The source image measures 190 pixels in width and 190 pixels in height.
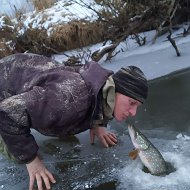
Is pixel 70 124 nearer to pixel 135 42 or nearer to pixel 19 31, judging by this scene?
pixel 135 42

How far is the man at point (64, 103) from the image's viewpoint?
2484mm

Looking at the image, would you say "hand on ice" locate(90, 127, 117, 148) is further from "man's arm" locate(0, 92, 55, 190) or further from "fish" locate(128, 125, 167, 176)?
"man's arm" locate(0, 92, 55, 190)

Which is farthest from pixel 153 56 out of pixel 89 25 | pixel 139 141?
pixel 139 141

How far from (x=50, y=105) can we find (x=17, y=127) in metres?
0.25

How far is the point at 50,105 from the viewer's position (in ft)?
8.22

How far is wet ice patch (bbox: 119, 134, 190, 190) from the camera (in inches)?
102

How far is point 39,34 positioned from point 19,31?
41cm

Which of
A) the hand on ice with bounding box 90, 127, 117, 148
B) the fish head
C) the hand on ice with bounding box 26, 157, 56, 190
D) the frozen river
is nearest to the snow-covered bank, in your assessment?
the frozen river

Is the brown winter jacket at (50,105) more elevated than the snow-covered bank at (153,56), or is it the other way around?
the brown winter jacket at (50,105)

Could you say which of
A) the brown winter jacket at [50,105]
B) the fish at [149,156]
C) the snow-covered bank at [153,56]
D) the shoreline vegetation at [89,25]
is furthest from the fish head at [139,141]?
the shoreline vegetation at [89,25]

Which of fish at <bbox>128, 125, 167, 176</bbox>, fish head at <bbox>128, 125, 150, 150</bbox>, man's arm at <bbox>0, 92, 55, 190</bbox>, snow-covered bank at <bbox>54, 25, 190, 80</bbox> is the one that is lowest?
snow-covered bank at <bbox>54, 25, 190, 80</bbox>

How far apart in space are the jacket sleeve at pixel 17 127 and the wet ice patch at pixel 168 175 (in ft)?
2.06

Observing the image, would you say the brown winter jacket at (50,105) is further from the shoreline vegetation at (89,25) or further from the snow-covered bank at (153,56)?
the shoreline vegetation at (89,25)

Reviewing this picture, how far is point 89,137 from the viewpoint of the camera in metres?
3.46
